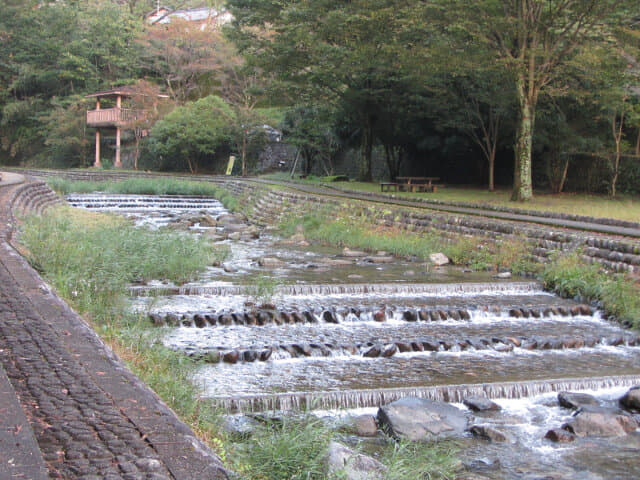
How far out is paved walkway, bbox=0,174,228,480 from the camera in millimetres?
2961

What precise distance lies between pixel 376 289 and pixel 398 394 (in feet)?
15.0

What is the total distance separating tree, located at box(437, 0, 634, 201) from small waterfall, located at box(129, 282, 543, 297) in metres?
7.22

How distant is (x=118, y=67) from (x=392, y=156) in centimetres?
2492

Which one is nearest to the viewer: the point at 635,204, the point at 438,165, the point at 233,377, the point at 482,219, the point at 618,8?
the point at 233,377

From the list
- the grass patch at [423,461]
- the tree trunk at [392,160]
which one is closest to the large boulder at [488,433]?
the grass patch at [423,461]

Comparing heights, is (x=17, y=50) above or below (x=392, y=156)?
above

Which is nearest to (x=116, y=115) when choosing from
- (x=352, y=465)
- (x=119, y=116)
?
(x=119, y=116)

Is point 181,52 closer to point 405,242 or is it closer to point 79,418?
point 405,242

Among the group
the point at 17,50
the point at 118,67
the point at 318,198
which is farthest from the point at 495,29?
the point at 17,50

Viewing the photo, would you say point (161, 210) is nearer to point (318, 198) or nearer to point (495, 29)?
point (318, 198)

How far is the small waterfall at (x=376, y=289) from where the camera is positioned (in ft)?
33.9

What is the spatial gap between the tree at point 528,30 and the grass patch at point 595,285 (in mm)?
6684

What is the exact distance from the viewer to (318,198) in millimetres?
20047

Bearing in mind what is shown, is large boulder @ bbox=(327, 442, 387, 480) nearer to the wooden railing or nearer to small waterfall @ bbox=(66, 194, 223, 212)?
small waterfall @ bbox=(66, 194, 223, 212)
